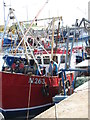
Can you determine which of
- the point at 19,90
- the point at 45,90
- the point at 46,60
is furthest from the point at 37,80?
the point at 46,60

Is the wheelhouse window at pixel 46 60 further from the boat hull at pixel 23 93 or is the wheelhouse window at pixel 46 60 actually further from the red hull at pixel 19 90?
the red hull at pixel 19 90

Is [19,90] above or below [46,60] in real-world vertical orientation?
below

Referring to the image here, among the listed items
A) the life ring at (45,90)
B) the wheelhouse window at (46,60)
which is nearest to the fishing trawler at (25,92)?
the life ring at (45,90)

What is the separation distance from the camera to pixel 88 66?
7.84 metres

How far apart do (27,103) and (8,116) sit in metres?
1.00

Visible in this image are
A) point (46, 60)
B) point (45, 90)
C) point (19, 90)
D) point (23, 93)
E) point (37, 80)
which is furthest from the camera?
point (46, 60)

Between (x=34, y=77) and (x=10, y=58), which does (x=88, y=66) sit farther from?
(x=10, y=58)

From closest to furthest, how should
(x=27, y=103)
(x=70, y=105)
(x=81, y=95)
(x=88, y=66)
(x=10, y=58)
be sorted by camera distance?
1. (x=70, y=105)
2. (x=81, y=95)
3. (x=88, y=66)
4. (x=27, y=103)
5. (x=10, y=58)

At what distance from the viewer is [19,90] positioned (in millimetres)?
9312

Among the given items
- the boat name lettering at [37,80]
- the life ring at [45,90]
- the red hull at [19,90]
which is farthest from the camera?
the life ring at [45,90]

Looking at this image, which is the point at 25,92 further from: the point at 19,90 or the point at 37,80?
the point at 37,80

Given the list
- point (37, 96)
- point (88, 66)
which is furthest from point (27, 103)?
point (88, 66)

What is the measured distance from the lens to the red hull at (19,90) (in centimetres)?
914

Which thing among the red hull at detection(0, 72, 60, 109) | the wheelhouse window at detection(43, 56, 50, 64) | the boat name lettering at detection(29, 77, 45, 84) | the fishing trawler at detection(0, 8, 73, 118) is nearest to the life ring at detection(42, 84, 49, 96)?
the fishing trawler at detection(0, 8, 73, 118)
